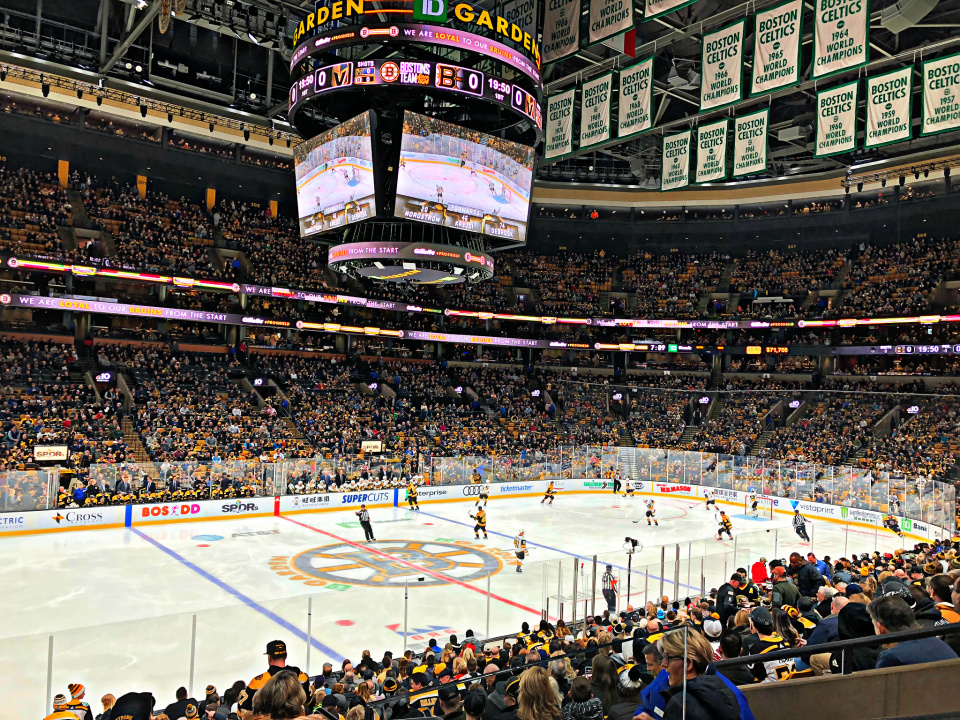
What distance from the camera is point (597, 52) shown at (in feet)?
94.2

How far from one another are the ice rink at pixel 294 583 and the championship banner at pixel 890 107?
10.1 m

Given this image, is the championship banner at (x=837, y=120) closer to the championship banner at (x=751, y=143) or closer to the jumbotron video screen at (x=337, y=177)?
the championship banner at (x=751, y=143)

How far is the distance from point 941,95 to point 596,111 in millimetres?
8650

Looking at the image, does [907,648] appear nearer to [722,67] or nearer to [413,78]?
[722,67]

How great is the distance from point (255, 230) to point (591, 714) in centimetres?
4237

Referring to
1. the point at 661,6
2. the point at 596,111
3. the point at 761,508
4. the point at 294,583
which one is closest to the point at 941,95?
the point at 661,6

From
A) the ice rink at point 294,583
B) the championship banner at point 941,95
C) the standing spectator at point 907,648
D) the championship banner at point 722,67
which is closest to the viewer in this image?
the standing spectator at point 907,648

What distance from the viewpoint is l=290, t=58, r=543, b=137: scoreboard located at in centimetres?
1989

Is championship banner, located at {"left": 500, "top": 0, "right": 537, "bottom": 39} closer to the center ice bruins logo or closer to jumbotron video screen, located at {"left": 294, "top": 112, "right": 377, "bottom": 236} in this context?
jumbotron video screen, located at {"left": 294, "top": 112, "right": 377, "bottom": 236}

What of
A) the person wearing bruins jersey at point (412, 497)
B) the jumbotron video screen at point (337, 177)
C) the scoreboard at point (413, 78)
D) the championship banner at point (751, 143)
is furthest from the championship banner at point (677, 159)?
the person wearing bruins jersey at point (412, 497)

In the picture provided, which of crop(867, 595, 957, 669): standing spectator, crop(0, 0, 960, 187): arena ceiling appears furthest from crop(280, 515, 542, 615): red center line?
crop(0, 0, 960, 187): arena ceiling

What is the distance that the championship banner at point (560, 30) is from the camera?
20.0 meters

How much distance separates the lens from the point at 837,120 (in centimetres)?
1848

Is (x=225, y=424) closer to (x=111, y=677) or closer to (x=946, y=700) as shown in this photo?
(x=111, y=677)
